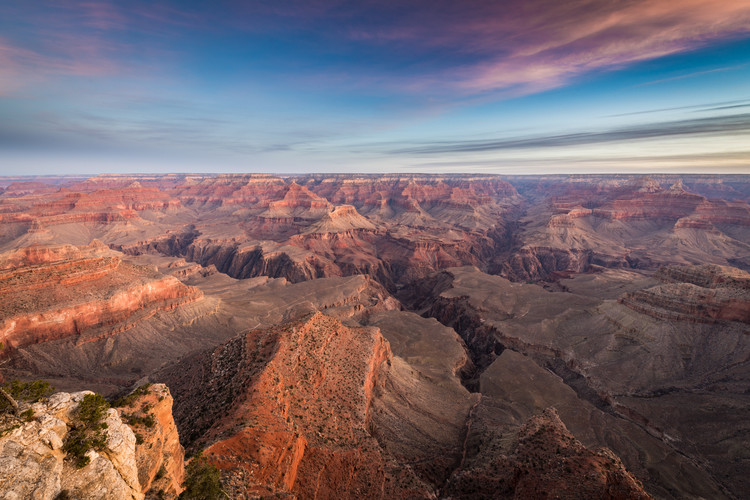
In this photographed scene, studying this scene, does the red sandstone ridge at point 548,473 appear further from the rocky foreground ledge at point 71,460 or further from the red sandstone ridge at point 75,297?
the red sandstone ridge at point 75,297

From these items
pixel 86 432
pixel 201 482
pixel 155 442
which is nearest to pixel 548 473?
pixel 201 482

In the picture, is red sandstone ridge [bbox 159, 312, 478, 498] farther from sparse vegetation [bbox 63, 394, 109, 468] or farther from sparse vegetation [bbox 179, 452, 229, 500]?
sparse vegetation [bbox 63, 394, 109, 468]

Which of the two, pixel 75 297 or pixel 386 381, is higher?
pixel 75 297

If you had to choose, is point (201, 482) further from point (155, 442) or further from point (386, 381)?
point (386, 381)

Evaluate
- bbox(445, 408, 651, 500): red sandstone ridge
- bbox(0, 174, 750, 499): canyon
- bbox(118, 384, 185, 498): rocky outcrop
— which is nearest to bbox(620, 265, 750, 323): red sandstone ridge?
bbox(0, 174, 750, 499): canyon

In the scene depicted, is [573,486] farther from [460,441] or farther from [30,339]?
[30,339]
